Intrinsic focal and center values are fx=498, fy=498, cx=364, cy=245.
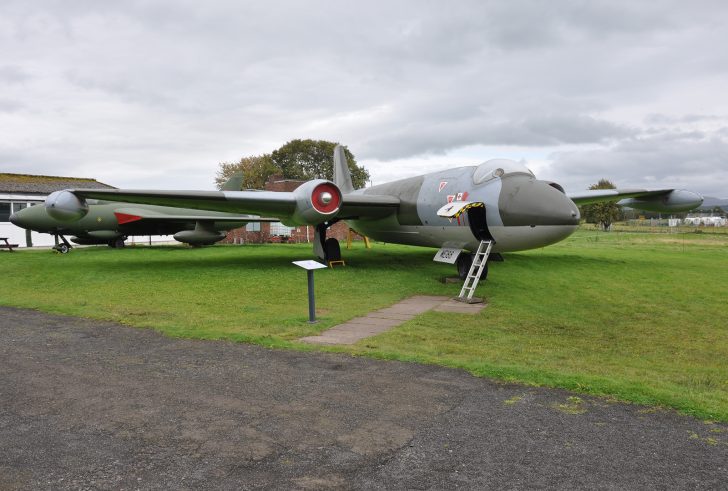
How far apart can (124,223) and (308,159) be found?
44641 millimetres

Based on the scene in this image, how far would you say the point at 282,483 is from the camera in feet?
10.6

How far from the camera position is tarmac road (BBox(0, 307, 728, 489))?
3289 millimetres

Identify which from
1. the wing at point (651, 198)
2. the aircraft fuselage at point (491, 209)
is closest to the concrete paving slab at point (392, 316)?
the aircraft fuselage at point (491, 209)

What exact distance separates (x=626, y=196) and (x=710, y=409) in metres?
17.6

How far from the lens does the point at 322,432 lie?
157 inches

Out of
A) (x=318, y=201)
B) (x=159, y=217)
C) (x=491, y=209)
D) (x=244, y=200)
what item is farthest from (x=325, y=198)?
(x=159, y=217)

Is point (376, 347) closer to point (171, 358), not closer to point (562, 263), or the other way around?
point (171, 358)

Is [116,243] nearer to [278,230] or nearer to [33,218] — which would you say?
[33,218]

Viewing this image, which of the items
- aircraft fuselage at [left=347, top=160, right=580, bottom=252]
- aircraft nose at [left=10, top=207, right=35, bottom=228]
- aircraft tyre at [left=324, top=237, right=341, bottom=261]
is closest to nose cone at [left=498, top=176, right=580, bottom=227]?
aircraft fuselage at [left=347, top=160, right=580, bottom=252]

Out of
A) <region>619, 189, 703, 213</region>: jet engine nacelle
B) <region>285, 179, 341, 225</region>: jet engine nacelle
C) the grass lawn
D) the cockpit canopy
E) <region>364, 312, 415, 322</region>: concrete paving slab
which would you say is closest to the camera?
the grass lawn

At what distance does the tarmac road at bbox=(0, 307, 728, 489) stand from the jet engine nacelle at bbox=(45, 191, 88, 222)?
10263 millimetres

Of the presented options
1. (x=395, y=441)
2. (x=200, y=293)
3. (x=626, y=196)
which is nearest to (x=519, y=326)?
(x=395, y=441)

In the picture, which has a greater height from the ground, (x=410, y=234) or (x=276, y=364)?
(x=410, y=234)

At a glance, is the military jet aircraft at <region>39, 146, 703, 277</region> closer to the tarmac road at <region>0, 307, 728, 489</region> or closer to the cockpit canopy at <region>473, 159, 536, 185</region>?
the cockpit canopy at <region>473, 159, 536, 185</region>
